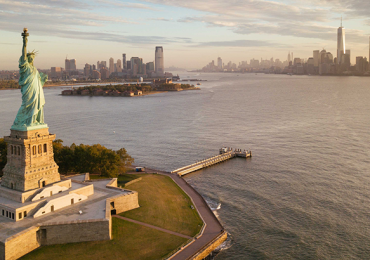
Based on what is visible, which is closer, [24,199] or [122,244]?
[122,244]

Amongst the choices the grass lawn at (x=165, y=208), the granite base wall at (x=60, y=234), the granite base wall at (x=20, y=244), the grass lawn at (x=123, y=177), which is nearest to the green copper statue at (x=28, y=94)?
→ the granite base wall at (x=60, y=234)

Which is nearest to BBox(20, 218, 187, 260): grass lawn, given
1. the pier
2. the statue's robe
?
the statue's robe

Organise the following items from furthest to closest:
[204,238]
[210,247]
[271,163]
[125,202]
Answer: [271,163] → [125,202] → [204,238] → [210,247]

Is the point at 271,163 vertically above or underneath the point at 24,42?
underneath

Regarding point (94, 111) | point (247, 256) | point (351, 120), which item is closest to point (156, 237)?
point (247, 256)

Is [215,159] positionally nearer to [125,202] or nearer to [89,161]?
[89,161]

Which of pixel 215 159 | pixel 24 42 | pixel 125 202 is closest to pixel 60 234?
pixel 125 202

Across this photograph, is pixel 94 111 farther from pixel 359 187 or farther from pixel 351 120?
pixel 359 187

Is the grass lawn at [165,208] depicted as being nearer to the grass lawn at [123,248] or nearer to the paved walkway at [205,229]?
the paved walkway at [205,229]
